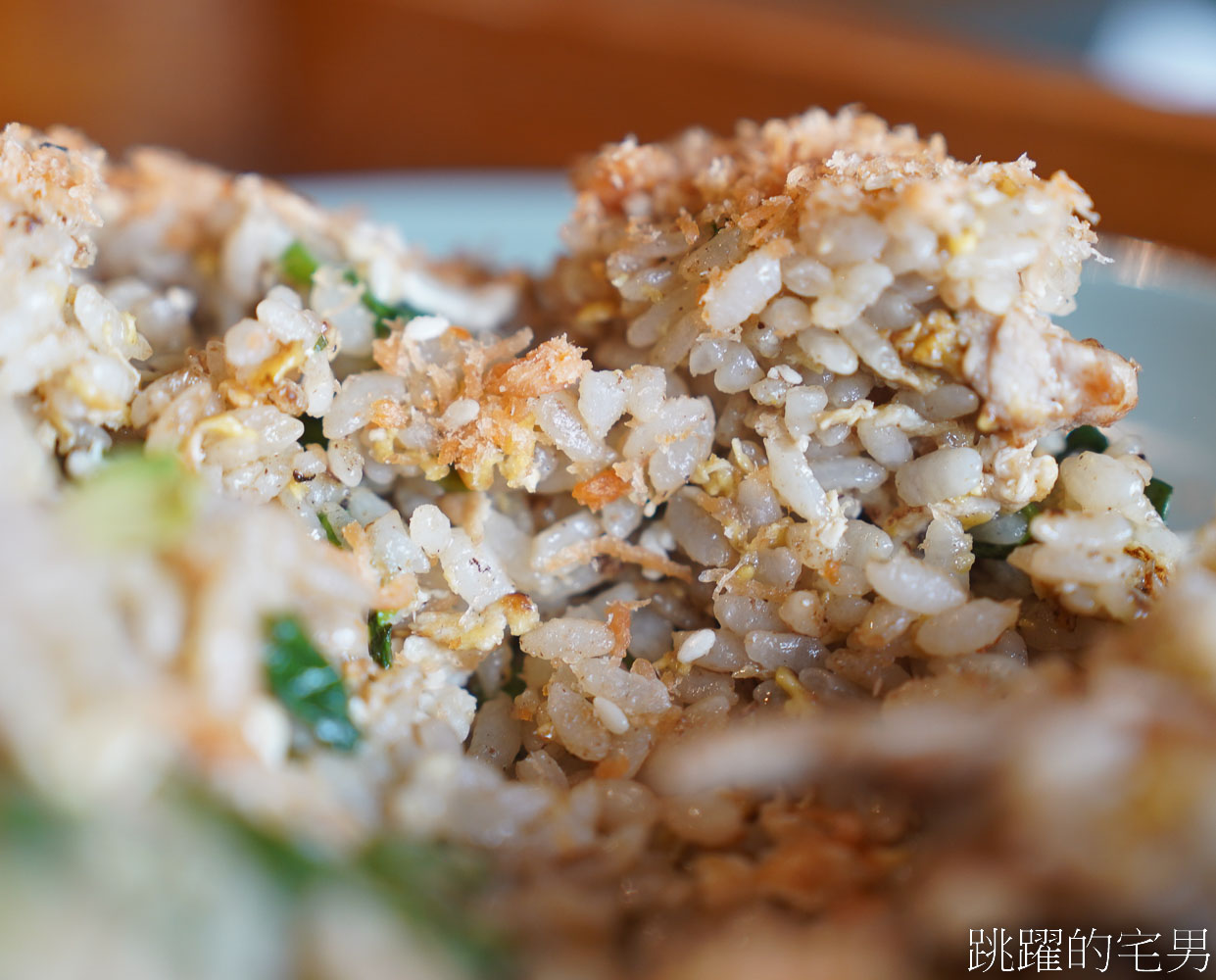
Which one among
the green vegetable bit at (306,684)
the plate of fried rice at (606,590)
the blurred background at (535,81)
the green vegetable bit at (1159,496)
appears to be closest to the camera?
the plate of fried rice at (606,590)

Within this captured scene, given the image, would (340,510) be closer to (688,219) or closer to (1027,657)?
(688,219)

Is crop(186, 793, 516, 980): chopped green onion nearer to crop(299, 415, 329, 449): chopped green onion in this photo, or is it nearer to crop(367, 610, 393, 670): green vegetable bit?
crop(367, 610, 393, 670): green vegetable bit

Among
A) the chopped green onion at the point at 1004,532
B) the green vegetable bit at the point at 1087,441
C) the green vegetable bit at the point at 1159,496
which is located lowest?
the chopped green onion at the point at 1004,532

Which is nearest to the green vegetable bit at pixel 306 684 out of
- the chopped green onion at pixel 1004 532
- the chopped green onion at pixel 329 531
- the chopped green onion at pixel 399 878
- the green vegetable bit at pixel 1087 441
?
the chopped green onion at pixel 399 878

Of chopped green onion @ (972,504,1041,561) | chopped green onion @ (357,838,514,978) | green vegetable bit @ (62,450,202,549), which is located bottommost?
chopped green onion @ (357,838,514,978)

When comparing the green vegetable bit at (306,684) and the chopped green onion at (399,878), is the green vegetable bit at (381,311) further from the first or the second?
the chopped green onion at (399,878)

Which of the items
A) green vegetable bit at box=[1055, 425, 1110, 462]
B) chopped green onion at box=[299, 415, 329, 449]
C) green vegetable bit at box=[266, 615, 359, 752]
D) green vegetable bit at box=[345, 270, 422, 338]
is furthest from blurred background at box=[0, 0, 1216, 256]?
green vegetable bit at box=[266, 615, 359, 752]

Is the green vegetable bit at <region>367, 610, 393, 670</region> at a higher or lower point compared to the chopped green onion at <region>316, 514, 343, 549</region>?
lower
